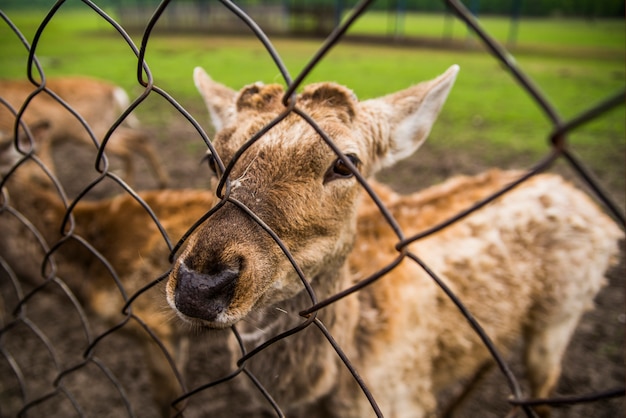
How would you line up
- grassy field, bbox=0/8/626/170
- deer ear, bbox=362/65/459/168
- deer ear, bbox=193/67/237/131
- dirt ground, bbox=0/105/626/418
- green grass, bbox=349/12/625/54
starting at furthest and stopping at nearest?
green grass, bbox=349/12/625/54 < grassy field, bbox=0/8/626/170 < dirt ground, bbox=0/105/626/418 < deer ear, bbox=193/67/237/131 < deer ear, bbox=362/65/459/168

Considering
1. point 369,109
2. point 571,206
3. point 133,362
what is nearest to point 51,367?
point 133,362

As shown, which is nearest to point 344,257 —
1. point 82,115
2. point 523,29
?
point 82,115

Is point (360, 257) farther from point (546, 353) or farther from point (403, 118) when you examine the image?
point (546, 353)

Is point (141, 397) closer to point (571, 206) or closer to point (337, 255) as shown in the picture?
point (337, 255)

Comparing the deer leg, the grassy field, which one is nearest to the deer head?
the deer leg

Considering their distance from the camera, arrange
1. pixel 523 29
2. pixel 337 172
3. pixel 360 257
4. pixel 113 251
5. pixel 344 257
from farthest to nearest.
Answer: pixel 523 29, pixel 113 251, pixel 360 257, pixel 344 257, pixel 337 172

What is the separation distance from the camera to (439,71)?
15.0m

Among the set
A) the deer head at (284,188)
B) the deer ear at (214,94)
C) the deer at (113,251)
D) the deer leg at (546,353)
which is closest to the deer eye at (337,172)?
the deer head at (284,188)

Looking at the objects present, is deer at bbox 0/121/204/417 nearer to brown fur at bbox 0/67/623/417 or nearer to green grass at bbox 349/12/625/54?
brown fur at bbox 0/67/623/417

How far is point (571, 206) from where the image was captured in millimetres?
2936

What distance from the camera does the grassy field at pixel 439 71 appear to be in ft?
29.9

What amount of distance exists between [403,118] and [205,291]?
3.99 ft

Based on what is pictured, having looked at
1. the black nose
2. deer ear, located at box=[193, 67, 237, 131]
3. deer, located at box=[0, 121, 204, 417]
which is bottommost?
deer, located at box=[0, 121, 204, 417]

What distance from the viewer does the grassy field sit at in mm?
9109
